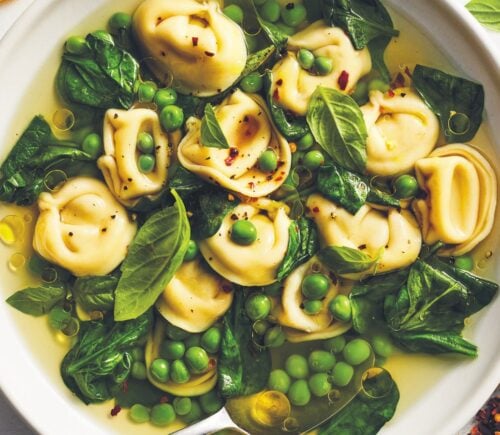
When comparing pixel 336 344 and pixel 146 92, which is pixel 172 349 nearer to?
pixel 336 344

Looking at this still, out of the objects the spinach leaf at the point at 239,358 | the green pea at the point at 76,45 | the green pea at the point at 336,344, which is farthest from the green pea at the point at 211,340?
the green pea at the point at 76,45

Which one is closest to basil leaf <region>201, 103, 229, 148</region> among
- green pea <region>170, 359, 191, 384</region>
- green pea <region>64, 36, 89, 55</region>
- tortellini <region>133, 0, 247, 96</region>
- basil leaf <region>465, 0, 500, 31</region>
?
tortellini <region>133, 0, 247, 96</region>

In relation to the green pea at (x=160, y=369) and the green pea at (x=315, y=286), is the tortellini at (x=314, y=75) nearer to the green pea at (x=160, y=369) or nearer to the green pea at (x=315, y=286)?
the green pea at (x=315, y=286)

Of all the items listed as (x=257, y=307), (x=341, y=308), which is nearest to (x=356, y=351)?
(x=341, y=308)

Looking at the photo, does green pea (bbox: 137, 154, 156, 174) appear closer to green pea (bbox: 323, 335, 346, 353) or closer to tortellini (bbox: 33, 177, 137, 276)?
tortellini (bbox: 33, 177, 137, 276)

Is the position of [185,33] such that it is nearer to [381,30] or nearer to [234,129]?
[234,129]

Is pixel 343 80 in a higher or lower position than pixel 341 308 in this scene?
higher
